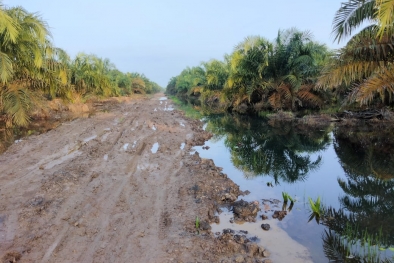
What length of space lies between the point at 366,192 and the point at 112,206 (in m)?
4.83

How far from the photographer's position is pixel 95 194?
531 cm

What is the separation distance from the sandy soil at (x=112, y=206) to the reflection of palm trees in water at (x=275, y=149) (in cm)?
146

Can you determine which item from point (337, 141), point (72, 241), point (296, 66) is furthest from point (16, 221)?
point (296, 66)

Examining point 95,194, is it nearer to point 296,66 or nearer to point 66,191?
point 66,191

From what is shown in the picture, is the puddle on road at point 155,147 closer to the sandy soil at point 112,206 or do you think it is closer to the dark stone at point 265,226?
the sandy soil at point 112,206

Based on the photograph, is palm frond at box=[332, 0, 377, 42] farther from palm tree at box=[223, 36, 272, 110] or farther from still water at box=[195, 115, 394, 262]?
palm tree at box=[223, 36, 272, 110]

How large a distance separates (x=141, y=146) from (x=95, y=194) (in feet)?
14.1

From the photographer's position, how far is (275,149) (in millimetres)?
9875

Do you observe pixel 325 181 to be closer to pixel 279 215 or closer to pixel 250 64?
pixel 279 215

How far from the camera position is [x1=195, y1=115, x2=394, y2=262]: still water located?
3.89 metres

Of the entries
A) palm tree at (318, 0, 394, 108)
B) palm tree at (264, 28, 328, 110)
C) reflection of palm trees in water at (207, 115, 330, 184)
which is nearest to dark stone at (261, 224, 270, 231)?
reflection of palm trees in water at (207, 115, 330, 184)

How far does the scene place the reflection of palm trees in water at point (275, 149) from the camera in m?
7.45

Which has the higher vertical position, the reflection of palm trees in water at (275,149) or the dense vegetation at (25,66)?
the dense vegetation at (25,66)

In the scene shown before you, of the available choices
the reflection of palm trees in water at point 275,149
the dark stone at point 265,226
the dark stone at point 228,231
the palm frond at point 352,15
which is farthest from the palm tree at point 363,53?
the dark stone at point 228,231
